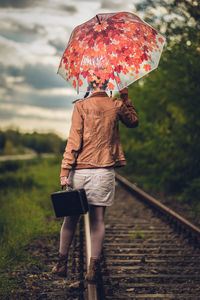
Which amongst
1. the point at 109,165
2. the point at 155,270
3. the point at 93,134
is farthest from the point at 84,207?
the point at 155,270

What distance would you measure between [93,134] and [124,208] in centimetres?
485

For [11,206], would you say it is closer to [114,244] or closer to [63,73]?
[114,244]

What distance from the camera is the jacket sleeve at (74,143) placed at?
3088 mm

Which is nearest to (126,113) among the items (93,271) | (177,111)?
(93,271)

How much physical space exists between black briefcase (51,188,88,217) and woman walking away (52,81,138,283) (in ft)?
0.36

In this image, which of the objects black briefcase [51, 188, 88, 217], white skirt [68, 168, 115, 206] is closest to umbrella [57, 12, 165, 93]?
white skirt [68, 168, 115, 206]

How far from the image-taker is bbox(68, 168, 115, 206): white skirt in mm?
3096

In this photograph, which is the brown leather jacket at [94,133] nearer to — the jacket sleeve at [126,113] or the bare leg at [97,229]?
the jacket sleeve at [126,113]

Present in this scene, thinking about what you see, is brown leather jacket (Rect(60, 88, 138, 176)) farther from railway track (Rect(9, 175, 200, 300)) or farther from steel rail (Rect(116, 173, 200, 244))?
steel rail (Rect(116, 173, 200, 244))

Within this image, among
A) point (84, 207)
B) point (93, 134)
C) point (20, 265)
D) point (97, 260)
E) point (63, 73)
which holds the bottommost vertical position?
point (20, 265)

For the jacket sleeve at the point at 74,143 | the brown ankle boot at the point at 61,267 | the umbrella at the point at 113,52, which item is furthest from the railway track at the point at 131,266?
the umbrella at the point at 113,52

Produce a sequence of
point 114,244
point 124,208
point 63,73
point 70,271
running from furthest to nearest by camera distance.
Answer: point 124,208 < point 114,244 < point 70,271 < point 63,73

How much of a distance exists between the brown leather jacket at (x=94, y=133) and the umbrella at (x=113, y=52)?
0.66 ft

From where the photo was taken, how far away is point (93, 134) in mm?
3090
